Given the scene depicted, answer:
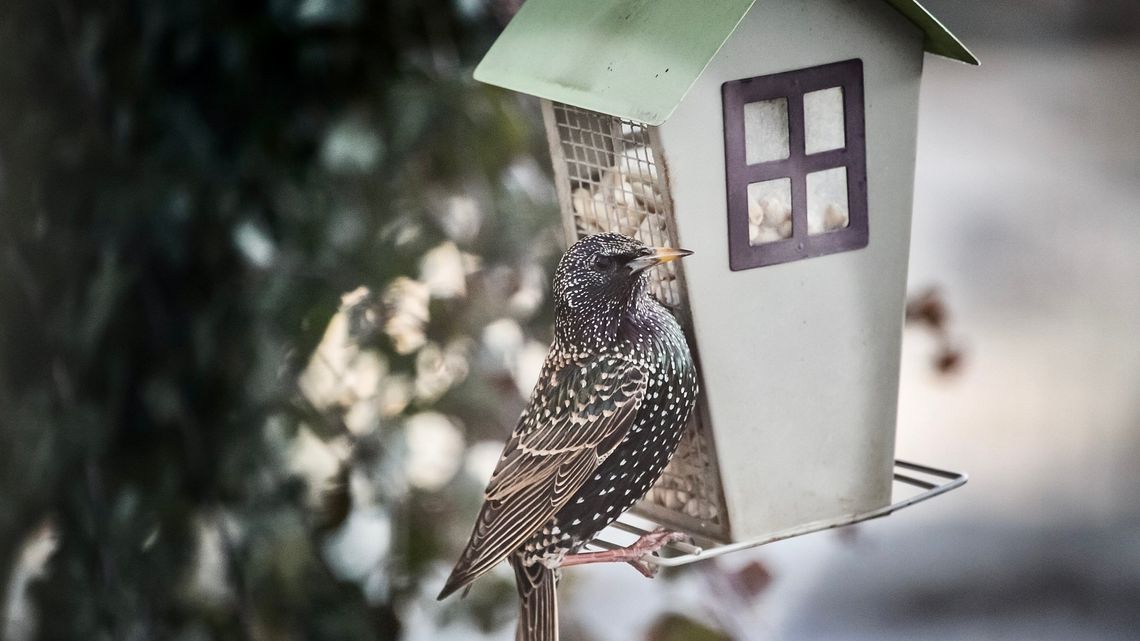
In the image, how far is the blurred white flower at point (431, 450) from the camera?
1.83 m

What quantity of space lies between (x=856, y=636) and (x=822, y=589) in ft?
0.56

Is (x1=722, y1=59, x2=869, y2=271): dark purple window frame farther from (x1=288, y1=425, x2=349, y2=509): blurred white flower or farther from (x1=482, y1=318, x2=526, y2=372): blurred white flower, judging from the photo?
(x1=288, y1=425, x2=349, y2=509): blurred white flower

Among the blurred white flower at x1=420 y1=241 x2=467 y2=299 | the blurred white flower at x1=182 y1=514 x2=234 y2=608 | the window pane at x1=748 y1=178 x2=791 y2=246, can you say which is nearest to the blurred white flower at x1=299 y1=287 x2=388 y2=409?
the blurred white flower at x1=420 y1=241 x2=467 y2=299

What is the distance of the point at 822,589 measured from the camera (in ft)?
11.4

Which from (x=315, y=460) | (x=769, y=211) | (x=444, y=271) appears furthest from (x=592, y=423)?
(x=315, y=460)

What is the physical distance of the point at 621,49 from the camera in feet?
4.37

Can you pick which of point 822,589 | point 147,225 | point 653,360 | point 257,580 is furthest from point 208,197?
point 822,589

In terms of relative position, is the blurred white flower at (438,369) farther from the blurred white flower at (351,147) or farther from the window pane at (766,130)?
the window pane at (766,130)

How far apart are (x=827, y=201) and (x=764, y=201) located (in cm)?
8

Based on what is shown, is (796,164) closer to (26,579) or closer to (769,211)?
(769,211)

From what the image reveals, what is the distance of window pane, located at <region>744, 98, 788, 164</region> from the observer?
1.35m

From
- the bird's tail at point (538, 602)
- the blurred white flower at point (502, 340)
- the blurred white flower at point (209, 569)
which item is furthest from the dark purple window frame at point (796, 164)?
the blurred white flower at point (209, 569)

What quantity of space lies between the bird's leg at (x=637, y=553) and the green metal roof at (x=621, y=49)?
1.53 feet

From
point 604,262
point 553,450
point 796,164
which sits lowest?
point 553,450
